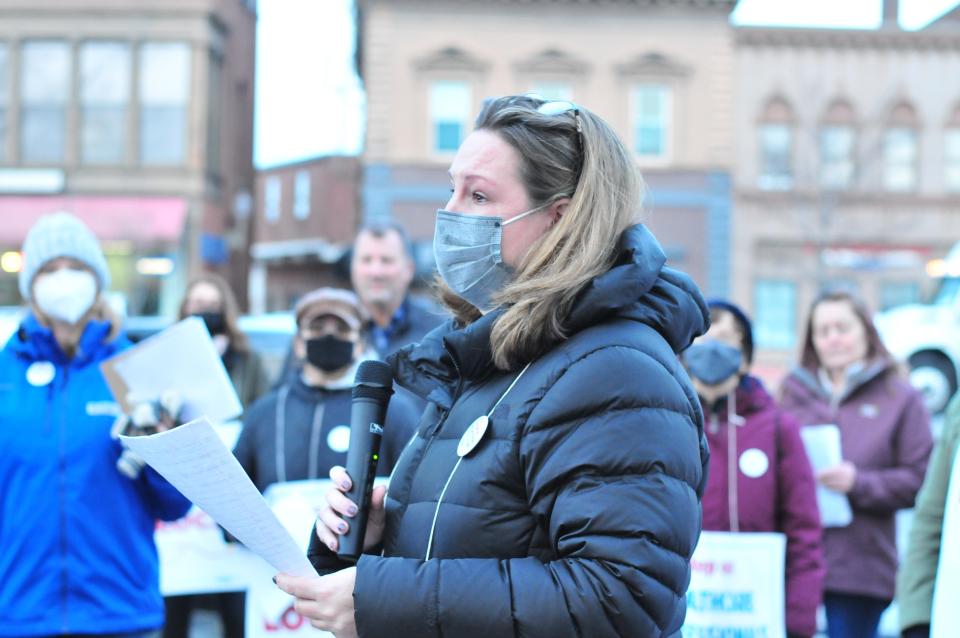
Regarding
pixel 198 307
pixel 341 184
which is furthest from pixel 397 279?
pixel 341 184

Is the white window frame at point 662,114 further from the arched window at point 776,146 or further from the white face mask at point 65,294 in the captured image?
the white face mask at point 65,294

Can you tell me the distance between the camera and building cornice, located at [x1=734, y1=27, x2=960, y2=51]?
30.4 meters

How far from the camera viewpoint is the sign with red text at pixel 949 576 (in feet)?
10.2

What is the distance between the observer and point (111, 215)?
28.6m

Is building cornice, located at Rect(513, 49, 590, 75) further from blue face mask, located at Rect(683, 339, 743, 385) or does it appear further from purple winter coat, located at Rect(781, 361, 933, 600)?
blue face mask, located at Rect(683, 339, 743, 385)

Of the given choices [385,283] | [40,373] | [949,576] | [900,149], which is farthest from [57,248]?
[900,149]

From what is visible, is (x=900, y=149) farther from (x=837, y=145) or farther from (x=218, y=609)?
(x=218, y=609)

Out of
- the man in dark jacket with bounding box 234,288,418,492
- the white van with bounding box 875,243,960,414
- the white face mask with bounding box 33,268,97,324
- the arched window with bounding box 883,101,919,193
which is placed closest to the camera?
the white face mask with bounding box 33,268,97,324

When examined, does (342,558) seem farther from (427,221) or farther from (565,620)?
(427,221)

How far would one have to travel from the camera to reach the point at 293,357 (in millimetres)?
5750

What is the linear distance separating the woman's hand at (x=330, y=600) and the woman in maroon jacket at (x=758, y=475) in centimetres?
260

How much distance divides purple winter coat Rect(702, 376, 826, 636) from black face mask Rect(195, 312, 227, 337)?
3.20m

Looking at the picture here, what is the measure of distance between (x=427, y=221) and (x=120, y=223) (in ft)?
26.4

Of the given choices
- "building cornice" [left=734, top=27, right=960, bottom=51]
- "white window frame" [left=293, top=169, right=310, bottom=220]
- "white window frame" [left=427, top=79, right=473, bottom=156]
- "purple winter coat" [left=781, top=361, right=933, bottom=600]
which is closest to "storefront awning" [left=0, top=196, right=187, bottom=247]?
"white window frame" [left=293, top=169, right=310, bottom=220]
